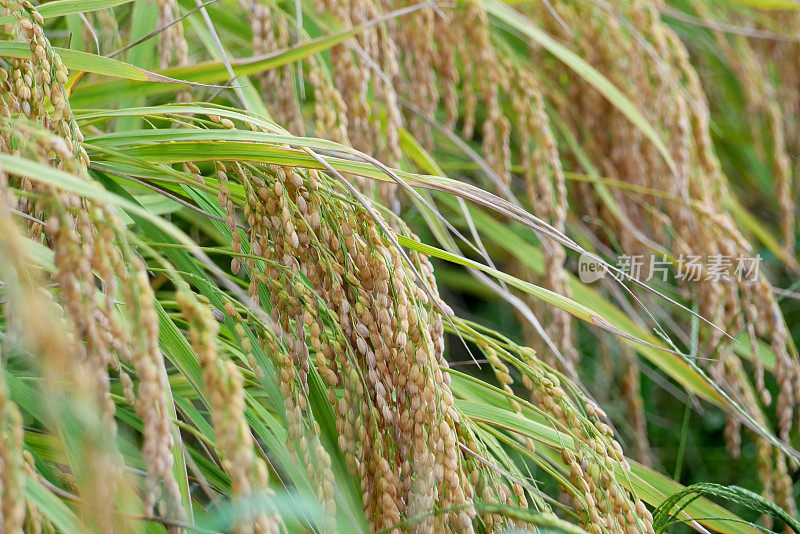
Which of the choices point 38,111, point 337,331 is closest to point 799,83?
point 337,331

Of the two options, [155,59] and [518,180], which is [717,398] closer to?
[518,180]

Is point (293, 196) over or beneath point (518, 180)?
over

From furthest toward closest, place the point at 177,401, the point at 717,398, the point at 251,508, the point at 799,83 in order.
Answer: the point at 799,83, the point at 717,398, the point at 177,401, the point at 251,508

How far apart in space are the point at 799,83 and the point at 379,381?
5.89ft

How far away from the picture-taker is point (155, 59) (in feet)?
4.11

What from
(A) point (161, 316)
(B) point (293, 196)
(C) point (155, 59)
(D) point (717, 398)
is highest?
(C) point (155, 59)

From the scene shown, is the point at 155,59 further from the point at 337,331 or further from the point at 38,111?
the point at 337,331

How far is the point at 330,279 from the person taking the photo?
0.67 meters

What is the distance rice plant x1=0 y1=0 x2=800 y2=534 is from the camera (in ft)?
1.57

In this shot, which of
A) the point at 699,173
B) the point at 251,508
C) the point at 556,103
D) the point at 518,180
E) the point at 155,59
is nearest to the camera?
the point at 251,508

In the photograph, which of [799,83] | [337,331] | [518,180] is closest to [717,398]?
[337,331]

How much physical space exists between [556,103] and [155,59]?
34.4 inches

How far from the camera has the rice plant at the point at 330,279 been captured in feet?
1.57

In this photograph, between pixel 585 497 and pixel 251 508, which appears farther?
pixel 585 497
